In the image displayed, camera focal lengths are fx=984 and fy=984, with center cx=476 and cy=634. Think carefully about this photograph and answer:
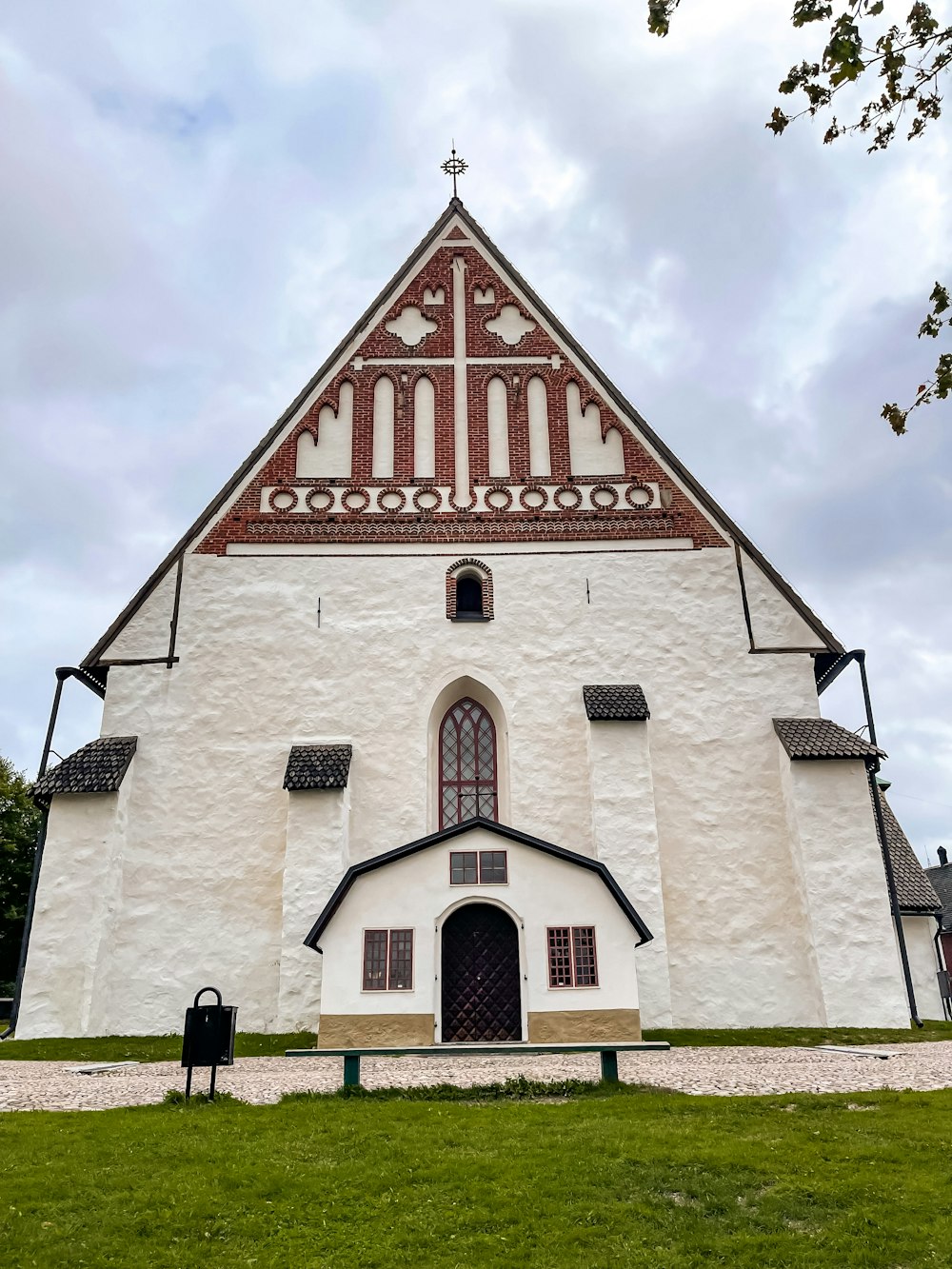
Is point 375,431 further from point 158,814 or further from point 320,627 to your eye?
point 158,814

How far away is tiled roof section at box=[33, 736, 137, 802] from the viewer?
59.0 feet

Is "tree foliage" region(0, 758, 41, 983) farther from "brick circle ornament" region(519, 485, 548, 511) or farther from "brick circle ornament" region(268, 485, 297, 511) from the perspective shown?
"brick circle ornament" region(519, 485, 548, 511)

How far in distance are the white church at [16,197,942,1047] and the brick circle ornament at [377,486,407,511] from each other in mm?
41

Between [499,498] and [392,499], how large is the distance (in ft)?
7.53

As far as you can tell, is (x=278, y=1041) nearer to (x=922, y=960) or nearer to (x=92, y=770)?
(x=92, y=770)

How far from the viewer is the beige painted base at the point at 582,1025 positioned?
41.6ft

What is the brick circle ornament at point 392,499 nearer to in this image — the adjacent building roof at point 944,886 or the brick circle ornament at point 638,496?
the brick circle ornament at point 638,496

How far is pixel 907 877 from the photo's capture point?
2411 centimetres

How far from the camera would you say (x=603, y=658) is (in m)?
19.9

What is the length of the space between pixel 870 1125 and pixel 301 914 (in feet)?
35.7

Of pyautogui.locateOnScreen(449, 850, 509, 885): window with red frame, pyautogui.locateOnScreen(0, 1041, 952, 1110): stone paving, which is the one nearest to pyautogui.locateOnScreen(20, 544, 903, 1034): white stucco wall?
pyautogui.locateOnScreen(0, 1041, 952, 1110): stone paving

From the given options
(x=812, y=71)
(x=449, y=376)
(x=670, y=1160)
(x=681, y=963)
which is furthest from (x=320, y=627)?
(x=812, y=71)

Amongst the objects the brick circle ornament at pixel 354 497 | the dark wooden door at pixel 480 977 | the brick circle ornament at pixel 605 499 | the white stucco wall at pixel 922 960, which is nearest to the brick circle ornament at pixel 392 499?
the brick circle ornament at pixel 354 497

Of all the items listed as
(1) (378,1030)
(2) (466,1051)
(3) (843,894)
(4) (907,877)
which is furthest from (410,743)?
(4) (907,877)
